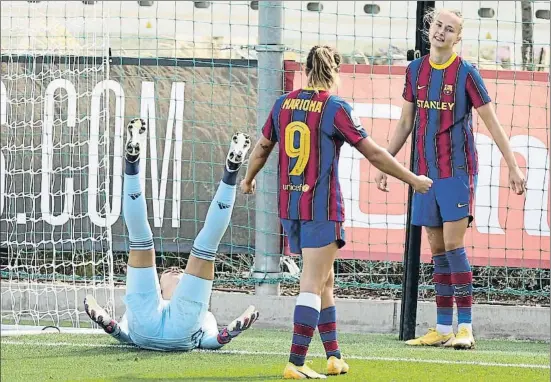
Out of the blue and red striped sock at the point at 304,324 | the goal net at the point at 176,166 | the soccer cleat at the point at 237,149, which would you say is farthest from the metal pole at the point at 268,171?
the blue and red striped sock at the point at 304,324

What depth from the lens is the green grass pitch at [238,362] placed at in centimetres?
632

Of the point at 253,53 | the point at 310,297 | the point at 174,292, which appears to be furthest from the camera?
the point at 253,53

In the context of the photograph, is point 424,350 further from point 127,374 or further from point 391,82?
point 391,82

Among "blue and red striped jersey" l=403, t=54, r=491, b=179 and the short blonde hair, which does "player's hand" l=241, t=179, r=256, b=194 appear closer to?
the short blonde hair

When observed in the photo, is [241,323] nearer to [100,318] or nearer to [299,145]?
[100,318]

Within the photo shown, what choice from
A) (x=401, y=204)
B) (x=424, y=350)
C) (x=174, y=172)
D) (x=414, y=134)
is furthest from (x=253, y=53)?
(x=424, y=350)

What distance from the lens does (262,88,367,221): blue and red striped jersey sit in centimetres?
630

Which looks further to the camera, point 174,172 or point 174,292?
point 174,172

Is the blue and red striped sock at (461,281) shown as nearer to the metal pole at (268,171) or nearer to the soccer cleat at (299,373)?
the soccer cleat at (299,373)

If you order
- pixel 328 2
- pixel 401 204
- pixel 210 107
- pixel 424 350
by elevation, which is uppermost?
pixel 328 2

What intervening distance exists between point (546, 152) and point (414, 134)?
234 centimetres

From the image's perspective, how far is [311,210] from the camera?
20.8 feet

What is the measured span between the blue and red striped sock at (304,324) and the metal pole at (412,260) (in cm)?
213

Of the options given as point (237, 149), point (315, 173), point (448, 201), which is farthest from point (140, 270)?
point (448, 201)
